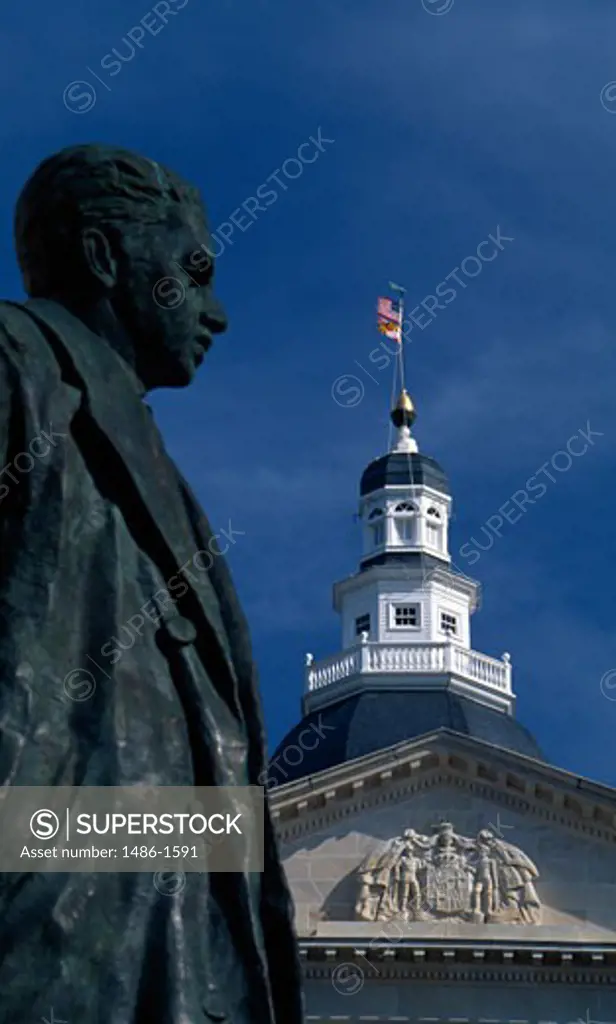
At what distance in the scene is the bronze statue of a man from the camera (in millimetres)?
3289

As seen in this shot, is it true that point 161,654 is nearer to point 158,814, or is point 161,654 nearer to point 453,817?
point 158,814

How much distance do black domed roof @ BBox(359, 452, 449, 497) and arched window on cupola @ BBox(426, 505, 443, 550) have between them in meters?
0.88

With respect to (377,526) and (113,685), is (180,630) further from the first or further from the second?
(377,526)

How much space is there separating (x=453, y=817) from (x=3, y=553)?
3626 cm

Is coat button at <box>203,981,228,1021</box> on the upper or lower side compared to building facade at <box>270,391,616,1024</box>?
lower

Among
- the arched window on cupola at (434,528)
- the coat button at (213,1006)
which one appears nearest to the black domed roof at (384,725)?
the arched window on cupola at (434,528)

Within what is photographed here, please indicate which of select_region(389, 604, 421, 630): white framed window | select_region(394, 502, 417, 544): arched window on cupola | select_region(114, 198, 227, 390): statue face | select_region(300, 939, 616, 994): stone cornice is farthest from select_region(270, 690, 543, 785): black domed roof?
select_region(114, 198, 227, 390): statue face

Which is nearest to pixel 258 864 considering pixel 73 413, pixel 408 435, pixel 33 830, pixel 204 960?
pixel 204 960

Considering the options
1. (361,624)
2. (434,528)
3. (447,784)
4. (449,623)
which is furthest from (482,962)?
(434,528)

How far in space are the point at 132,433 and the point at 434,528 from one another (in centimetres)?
6435

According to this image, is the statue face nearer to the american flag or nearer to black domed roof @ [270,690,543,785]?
black domed roof @ [270,690,543,785]

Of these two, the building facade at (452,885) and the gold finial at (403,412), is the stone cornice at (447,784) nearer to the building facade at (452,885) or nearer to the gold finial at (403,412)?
the building facade at (452,885)

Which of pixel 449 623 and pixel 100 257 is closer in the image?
pixel 100 257

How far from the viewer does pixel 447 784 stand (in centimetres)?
3944
